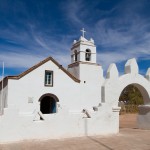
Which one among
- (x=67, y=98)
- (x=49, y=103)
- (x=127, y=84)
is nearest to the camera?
(x=127, y=84)

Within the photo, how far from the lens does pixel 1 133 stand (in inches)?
408

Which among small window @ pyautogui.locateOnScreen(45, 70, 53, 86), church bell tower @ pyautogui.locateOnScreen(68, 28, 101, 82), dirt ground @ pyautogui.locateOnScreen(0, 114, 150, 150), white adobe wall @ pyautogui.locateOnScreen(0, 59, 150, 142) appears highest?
church bell tower @ pyautogui.locateOnScreen(68, 28, 101, 82)

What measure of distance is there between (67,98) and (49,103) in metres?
1.86

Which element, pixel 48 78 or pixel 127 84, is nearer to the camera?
pixel 127 84

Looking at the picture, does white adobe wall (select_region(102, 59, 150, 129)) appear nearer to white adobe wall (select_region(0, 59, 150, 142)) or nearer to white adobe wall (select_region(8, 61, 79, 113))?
white adobe wall (select_region(0, 59, 150, 142))

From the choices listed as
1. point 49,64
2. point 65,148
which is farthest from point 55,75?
point 65,148

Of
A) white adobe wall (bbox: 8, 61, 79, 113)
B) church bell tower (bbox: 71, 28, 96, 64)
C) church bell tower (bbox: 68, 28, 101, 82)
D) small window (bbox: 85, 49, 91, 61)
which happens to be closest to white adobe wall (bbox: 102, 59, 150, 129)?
white adobe wall (bbox: 8, 61, 79, 113)

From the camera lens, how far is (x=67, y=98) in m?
22.3

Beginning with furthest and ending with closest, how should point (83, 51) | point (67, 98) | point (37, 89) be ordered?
point (83, 51)
point (67, 98)
point (37, 89)

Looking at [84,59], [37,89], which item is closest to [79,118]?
[37,89]

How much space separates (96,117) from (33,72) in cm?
963

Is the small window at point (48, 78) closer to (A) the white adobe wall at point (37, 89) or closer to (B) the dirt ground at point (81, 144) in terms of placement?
(A) the white adobe wall at point (37, 89)

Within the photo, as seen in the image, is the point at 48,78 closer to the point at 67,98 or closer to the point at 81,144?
the point at 67,98

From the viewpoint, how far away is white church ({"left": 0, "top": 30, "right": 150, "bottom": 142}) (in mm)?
11141
